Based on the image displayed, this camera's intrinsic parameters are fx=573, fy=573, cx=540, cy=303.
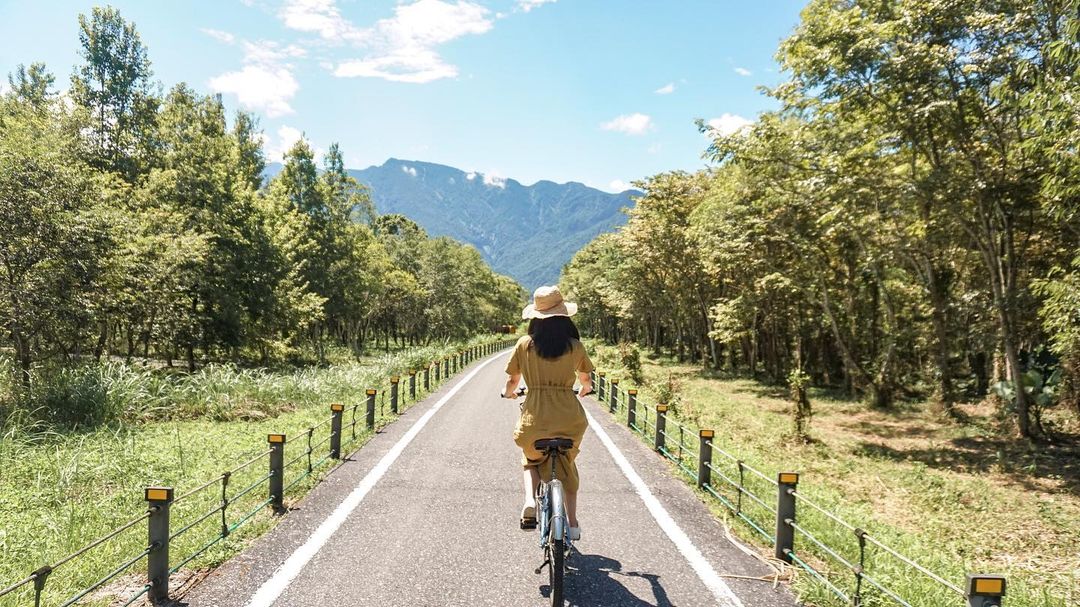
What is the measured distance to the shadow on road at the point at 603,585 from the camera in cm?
Result: 426

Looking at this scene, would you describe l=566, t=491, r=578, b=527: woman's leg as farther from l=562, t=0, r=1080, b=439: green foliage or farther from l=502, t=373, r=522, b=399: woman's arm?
l=562, t=0, r=1080, b=439: green foliage

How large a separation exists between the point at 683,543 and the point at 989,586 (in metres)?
2.70

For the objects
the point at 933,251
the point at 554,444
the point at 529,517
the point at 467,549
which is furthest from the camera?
the point at 933,251

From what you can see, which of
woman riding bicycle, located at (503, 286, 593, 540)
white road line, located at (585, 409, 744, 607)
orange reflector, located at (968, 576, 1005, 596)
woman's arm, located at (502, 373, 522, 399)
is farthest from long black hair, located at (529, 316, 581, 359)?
orange reflector, located at (968, 576, 1005, 596)

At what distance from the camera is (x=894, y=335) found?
19.4 m

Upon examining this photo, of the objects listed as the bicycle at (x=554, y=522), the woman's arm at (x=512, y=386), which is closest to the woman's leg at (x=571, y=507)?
the bicycle at (x=554, y=522)

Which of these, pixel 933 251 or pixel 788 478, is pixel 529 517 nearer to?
pixel 788 478

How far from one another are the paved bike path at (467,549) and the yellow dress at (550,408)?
0.91 meters

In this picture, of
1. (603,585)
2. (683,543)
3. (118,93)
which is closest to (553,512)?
(603,585)

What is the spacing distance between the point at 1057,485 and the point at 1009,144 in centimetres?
726

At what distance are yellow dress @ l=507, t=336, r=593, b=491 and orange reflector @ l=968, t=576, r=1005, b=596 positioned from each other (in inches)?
99.6

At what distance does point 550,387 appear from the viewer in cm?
466

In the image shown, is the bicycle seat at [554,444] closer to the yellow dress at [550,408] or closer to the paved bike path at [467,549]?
the yellow dress at [550,408]

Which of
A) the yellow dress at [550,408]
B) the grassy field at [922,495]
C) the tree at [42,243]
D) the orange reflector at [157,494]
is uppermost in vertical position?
the tree at [42,243]
